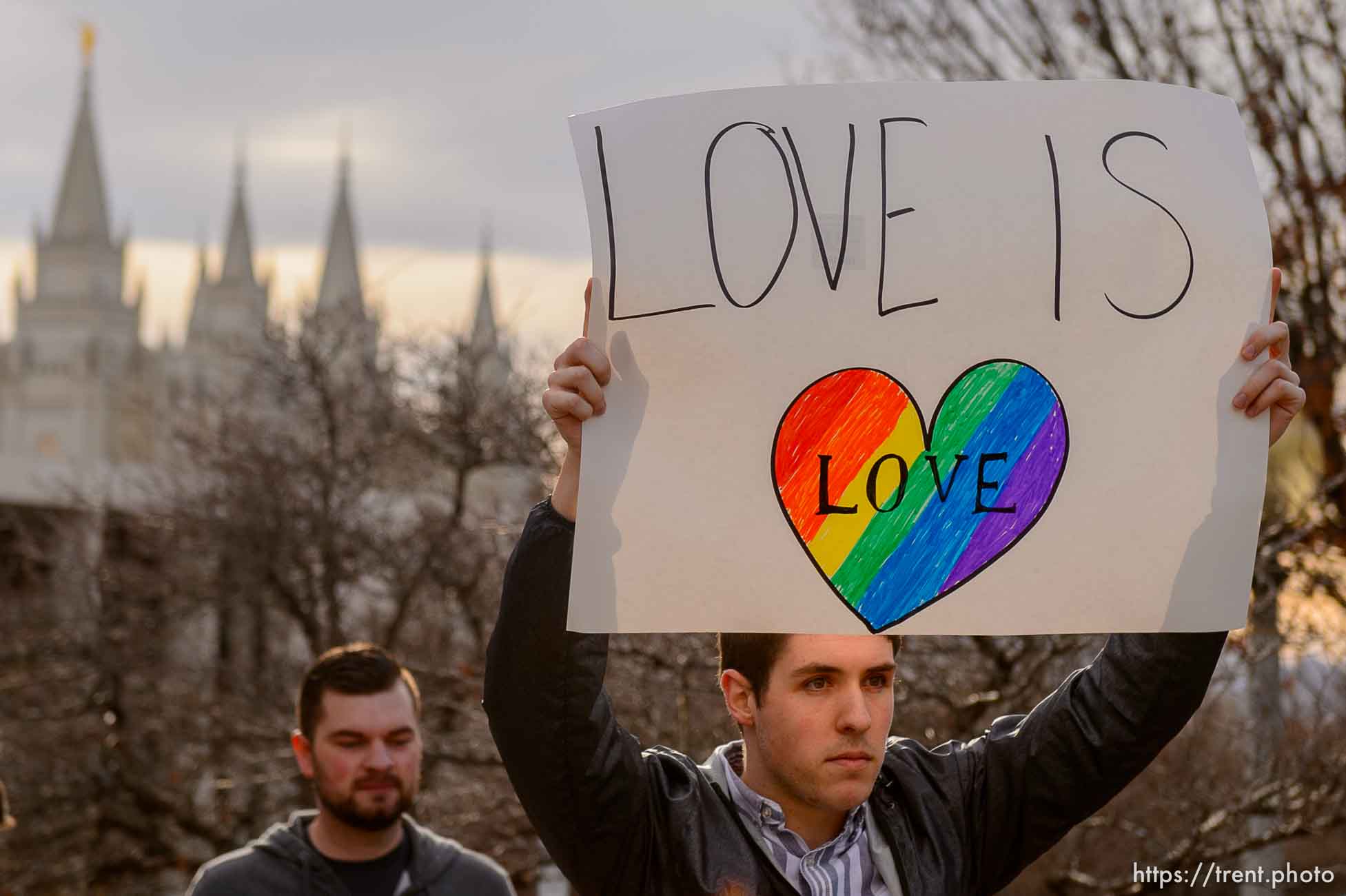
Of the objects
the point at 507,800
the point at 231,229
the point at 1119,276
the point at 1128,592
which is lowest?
the point at 507,800

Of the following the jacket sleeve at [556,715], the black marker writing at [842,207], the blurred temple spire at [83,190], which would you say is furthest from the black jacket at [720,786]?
the blurred temple spire at [83,190]

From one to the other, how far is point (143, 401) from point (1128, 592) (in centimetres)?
1941

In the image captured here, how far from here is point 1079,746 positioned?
2752 mm

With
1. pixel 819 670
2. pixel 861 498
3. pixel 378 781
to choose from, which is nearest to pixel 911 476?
pixel 861 498

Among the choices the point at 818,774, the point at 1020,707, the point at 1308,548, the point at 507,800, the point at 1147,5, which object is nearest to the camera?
the point at 818,774

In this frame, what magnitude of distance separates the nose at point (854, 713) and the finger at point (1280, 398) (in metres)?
0.73

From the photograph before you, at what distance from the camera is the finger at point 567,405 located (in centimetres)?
254

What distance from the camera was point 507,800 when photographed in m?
8.44

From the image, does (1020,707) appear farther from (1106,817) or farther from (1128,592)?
(1128,592)

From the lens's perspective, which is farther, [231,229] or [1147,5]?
[231,229]

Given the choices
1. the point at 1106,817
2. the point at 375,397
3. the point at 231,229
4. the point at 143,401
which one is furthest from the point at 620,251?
the point at 231,229

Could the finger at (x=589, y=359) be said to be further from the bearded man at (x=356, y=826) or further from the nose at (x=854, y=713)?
the bearded man at (x=356, y=826)

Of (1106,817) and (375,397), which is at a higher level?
(375,397)

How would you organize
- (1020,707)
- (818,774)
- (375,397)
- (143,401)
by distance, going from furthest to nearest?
1. (143,401)
2. (375,397)
3. (1020,707)
4. (818,774)
